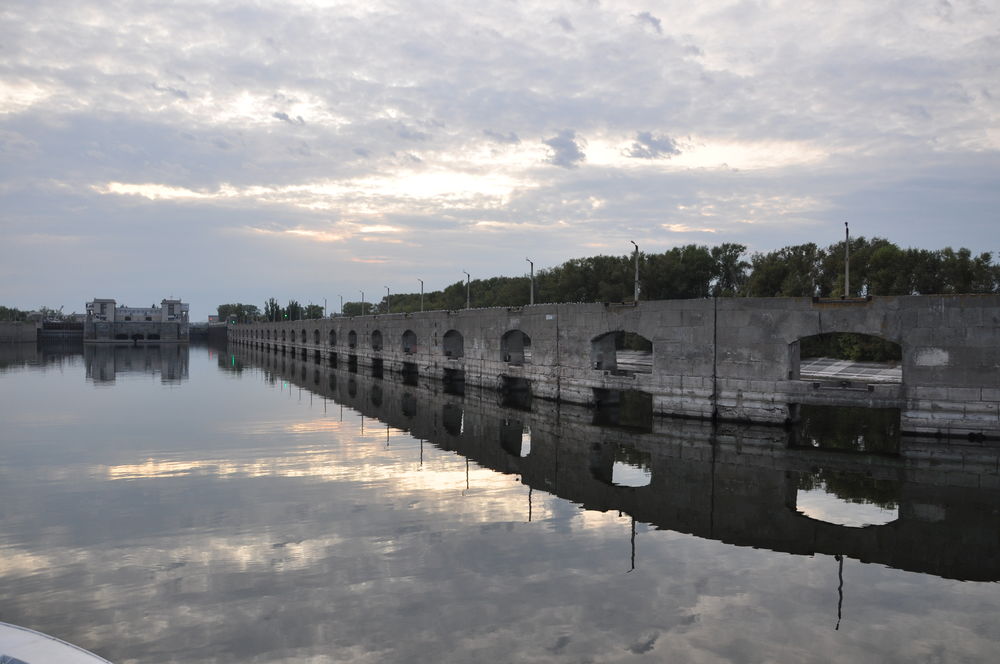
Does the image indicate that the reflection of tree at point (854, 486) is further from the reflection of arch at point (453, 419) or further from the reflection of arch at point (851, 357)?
the reflection of arch at point (851, 357)

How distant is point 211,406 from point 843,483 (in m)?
28.4

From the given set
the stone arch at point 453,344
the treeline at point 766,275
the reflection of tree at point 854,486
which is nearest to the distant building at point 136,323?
the treeline at point 766,275

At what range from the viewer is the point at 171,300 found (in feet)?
606

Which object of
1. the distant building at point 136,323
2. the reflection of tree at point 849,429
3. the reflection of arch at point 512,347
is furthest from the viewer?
the distant building at point 136,323

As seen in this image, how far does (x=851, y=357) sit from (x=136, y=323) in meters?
164

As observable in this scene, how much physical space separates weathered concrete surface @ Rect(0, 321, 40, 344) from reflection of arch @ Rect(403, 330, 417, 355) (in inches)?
4873

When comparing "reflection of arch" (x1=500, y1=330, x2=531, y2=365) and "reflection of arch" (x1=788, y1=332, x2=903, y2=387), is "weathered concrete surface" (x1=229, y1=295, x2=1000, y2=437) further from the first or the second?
"reflection of arch" (x1=788, y1=332, x2=903, y2=387)

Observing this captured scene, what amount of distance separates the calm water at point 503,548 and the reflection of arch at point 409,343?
92.8 feet

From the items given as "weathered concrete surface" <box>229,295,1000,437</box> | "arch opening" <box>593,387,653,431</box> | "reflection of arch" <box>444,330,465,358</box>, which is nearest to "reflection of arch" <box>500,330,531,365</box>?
"weathered concrete surface" <box>229,295,1000,437</box>

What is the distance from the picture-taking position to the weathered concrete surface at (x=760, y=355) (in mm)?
21219

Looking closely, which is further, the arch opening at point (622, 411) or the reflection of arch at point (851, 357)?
the reflection of arch at point (851, 357)

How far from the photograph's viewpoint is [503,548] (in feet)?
38.9

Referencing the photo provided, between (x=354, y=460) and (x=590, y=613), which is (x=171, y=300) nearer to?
(x=354, y=460)

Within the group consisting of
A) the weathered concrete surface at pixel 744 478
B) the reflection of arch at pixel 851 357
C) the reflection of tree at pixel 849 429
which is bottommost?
the weathered concrete surface at pixel 744 478
